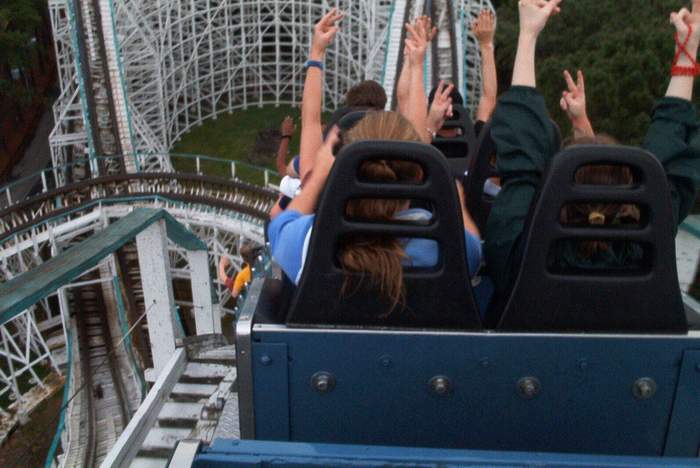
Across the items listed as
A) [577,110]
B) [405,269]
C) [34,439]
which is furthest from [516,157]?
[34,439]

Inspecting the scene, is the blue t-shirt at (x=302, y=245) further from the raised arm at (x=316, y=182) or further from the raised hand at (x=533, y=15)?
the raised hand at (x=533, y=15)

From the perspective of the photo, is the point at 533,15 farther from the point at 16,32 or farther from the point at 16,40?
the point at 16,32

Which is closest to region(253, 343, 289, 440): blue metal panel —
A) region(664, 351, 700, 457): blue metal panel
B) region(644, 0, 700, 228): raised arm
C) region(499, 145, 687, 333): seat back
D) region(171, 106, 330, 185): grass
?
region(499, 145, 687, 333): seat back

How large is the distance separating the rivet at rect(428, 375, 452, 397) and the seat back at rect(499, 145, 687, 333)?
0.19 meters

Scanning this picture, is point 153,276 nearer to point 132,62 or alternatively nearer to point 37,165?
point 132,62

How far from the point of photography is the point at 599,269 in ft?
5.13

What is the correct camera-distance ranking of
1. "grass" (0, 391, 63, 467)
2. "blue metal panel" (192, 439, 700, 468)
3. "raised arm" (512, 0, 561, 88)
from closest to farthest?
"blue metal panel" (192, 439, 700, 468) < "raised arm" (512, 0, 561, 88) < "grass" (0, 391, 63, 467)

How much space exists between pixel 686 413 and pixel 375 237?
86cm

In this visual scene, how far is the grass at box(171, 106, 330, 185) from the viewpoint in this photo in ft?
53.9

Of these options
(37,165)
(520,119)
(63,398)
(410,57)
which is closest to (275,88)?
(37,165)

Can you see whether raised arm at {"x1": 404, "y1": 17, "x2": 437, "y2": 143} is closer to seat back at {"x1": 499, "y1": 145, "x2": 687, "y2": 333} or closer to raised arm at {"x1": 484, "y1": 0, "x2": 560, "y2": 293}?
raised arm at {"x1": 484, "y1": 0, "x2": 560, "y2": 293}

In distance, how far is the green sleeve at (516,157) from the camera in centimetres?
163

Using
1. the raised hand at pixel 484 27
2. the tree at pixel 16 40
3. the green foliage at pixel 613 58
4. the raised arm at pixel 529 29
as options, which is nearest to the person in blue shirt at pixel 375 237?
the raised arm at pixel 529 29

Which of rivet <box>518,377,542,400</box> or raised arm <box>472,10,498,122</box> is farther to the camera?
raised arm <box>472,10,498,122</box>
